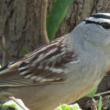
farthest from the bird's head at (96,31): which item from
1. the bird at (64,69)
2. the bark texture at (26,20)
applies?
the bark texture at (26,20)

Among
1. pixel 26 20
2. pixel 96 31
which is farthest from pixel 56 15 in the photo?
pixel 96 31

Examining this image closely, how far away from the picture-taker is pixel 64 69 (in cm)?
372

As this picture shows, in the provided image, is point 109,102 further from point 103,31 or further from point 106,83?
point 103,31

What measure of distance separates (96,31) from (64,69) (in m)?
0.30

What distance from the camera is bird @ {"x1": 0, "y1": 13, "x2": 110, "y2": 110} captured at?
12.0 feet

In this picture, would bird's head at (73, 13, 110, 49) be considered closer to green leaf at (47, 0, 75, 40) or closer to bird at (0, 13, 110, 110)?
bird at (0, 13, 110, 110)

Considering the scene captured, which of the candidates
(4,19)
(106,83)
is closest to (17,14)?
(4,19)

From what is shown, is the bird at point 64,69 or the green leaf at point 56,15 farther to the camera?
the green leaf at point 56,15

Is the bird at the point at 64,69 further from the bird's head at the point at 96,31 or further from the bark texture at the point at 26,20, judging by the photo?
the bark texture at the point at 26,20

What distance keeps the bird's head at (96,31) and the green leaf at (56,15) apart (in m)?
0.53

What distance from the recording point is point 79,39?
3.80 m

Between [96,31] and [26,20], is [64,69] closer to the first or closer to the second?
[96,31]

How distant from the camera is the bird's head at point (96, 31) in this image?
3.68 meters

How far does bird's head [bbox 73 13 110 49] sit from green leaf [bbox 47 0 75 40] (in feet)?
1.72
